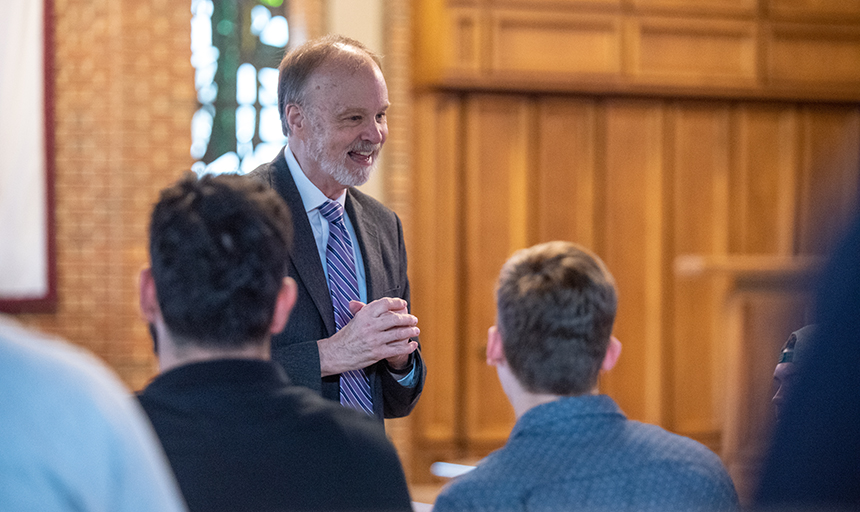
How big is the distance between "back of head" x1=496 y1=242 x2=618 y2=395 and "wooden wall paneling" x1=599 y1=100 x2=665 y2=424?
4.30 metres

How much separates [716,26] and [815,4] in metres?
0.75

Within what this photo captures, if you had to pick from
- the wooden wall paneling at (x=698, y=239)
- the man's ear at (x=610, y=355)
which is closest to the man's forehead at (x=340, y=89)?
the man's ear at (x=610, y=355)

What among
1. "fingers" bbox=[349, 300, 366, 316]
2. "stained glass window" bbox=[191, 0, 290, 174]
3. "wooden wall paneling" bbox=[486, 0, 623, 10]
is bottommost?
"fingers" bbox=[349, 300, 366, 316]

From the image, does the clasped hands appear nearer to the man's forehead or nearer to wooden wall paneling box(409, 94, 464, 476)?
the man's forehead

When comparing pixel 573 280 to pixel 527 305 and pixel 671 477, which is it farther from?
pixel 671 477

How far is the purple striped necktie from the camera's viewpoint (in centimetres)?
216

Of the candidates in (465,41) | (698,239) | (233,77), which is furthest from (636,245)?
(233,77)

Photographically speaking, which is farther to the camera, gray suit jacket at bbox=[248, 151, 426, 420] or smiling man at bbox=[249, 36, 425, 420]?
smiling man at bbox=[249, 36, 425, 420]

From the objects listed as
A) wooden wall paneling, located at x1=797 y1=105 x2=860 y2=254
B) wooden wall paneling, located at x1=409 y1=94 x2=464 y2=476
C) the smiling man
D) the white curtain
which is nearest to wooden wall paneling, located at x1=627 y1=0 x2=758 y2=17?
wooden wall paneling, located at x1=797 y1=105 x2=860 y2=254

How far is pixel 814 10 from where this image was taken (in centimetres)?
588

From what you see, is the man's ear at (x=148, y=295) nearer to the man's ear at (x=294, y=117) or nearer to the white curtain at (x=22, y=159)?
the man's ear at (x=294, y=117)

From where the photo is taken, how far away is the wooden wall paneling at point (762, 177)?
5934 millimetres

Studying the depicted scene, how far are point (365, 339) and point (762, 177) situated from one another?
479 cm

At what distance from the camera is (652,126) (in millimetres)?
5855
